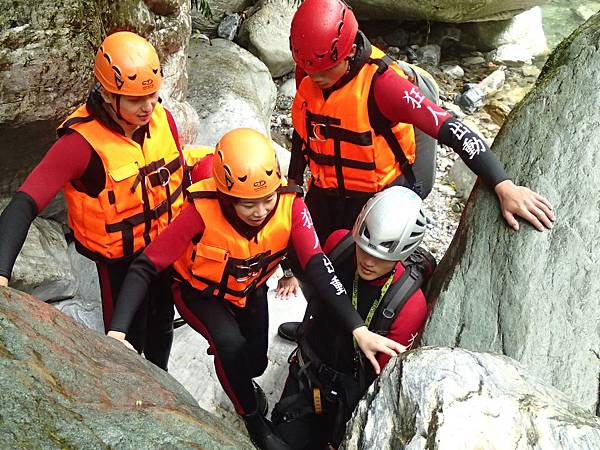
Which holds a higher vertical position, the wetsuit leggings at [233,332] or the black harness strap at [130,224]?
the black harness strap at [130,224]

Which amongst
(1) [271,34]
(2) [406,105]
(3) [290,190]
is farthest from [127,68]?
(1) [271,34]

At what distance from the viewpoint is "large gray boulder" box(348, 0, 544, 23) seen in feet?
38.7

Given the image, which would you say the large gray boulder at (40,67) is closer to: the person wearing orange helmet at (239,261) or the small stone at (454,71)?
the person wearing orange helmet at (239,261)

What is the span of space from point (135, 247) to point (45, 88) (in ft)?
5.18

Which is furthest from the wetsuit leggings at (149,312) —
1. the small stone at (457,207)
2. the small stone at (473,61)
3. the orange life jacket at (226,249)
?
the small stone at (473,61)

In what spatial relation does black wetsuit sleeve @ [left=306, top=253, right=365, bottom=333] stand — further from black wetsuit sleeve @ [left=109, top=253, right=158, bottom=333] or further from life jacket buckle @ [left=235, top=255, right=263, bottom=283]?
black wetsuit sleeve @ [left=109, top=253, right=158, bottom=333]

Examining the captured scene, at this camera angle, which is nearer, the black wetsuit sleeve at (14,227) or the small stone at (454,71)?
the black wetsuit sleeve at (14,227)

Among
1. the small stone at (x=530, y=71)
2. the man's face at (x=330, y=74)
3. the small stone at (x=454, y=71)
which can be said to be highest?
the man's face at (x=330, y=74)

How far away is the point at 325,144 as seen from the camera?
4398mm

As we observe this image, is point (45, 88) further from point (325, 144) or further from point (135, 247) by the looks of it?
point (325, 144)

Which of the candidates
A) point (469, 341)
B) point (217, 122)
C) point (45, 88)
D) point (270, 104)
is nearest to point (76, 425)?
point (469, 341)

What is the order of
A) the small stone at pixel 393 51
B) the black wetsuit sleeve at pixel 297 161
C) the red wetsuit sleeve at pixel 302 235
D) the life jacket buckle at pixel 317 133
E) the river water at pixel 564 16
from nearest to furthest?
the red wetsuit sleeve at pixel 302 235 < the life jacket buckle at pixel 317 133 < the black wetsuit sleeve at pixel 297 161 < the small stone at pixel 393 51 < the river water at pixel 564 16

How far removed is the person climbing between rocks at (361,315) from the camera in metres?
3.50

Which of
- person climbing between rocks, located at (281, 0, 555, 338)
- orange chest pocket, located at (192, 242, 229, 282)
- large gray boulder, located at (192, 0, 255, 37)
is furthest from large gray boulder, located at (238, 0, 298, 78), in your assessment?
orange chest pocket, located at (192, 242, 229, 282)
